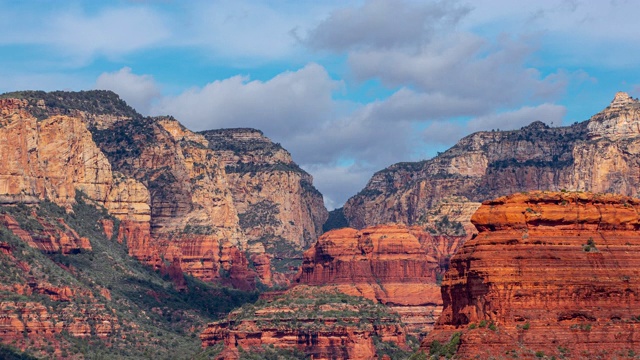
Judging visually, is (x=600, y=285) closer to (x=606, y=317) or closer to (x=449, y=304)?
(x=606, y=317)

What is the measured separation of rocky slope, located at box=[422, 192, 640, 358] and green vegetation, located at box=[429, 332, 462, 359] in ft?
0.46

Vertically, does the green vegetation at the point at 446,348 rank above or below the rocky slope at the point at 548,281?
below

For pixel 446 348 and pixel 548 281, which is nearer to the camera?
pixel 548 281

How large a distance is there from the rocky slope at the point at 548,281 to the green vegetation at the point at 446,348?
0.46 feet

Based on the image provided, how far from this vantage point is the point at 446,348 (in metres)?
153

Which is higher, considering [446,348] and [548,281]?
[548,281]

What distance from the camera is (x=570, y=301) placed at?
15062 centimetres

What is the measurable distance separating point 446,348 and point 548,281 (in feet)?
28.3

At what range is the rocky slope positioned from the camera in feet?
489

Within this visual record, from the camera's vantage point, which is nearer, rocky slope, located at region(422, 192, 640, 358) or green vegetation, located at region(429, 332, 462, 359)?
rocky slope, located at region(422, 192, 640, 358)

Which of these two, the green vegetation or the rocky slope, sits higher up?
the rocky slope

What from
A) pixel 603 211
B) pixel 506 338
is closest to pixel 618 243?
pixel 603 211

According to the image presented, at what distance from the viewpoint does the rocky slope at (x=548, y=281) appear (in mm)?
149000

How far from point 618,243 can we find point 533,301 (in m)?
8.83
